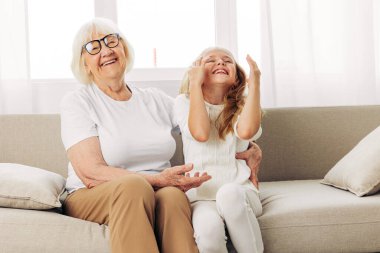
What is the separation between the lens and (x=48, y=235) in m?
1.83

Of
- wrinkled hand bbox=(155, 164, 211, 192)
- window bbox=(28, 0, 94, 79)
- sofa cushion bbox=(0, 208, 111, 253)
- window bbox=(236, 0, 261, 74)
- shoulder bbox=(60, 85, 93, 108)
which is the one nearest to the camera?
sofa cushion bbox=(0, 208, 111, 253)

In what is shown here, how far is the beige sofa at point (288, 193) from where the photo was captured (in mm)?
1841

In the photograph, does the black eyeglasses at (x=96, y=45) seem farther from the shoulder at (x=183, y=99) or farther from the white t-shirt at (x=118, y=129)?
the shoulder at (x=183, y=99)

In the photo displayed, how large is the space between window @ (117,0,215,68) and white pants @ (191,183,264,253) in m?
1.51

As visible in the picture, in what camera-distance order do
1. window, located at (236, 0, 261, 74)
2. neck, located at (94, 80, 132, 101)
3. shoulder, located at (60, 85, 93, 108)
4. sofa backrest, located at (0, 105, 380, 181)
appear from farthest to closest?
window, located at (236, 0, 261, 74), sofa backrest, located at (0, 105, 380, 181), neck, located at (94, 80, 132, 101), shoulder, located at (60, 85, 93, 108)

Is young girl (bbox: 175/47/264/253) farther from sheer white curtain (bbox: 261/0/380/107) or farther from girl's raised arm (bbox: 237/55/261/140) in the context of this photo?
sheer white curtain (bbox: 261/0/380/107)

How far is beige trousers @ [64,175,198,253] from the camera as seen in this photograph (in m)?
1.70

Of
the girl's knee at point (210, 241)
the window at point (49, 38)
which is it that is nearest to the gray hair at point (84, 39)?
the window at point (49, 38)

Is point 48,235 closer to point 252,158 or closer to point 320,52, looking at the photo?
point 252,158

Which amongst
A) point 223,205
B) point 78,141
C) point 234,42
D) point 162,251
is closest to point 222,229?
point 223,205

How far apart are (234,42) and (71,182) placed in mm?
1412

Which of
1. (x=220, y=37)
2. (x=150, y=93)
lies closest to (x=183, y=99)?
(x=150, y=93)

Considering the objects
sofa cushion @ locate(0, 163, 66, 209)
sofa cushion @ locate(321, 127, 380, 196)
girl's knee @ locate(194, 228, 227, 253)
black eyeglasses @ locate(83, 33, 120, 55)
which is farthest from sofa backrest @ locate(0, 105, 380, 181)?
girl's knee @ locate(194, 228, 227, 253)

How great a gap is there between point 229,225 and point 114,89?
2.64 ft
